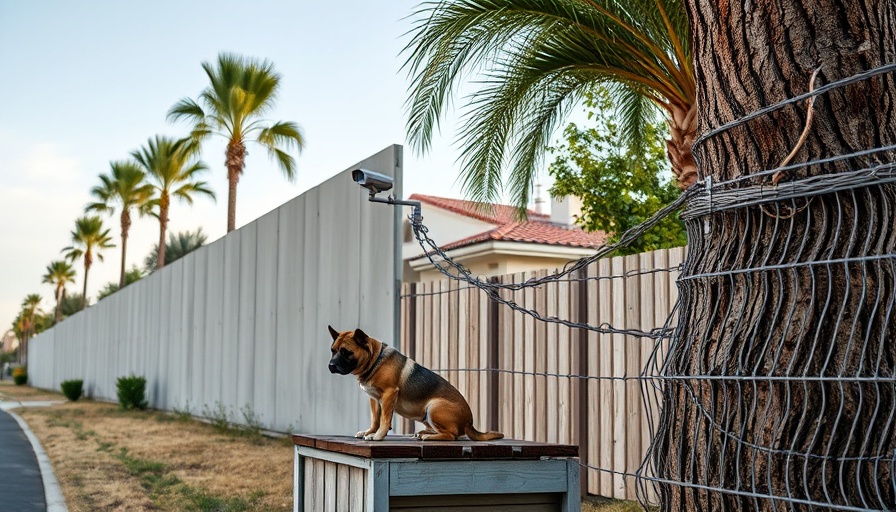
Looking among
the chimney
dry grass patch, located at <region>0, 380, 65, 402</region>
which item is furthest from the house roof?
dry grass patch, located at <region>0, 380, 65, 402</region>

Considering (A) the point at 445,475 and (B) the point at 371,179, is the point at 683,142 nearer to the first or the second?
(B) the point at 371,179

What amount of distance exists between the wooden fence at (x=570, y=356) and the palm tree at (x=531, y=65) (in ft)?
4.56

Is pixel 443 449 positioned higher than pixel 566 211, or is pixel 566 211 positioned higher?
pixel 566 211

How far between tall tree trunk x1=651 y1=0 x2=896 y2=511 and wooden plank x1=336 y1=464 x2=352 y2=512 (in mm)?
1339

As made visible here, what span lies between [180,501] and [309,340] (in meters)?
4.63

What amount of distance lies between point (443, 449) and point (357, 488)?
1.27 ft

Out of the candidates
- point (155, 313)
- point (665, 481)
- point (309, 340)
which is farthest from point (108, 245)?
point (665, 481)

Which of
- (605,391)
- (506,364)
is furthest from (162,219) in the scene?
(605,391)

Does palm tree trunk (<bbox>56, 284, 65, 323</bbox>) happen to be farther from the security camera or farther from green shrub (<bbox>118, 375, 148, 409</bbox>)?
the security camera

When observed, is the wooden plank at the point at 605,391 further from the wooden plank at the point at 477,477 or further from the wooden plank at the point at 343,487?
the wooden plank at the point at 343,487

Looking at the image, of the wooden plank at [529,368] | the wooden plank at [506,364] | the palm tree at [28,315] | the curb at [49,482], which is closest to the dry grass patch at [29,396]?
the curb at [49,482]

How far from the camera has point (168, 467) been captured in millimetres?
10344

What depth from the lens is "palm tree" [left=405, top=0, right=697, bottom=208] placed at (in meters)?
7.85

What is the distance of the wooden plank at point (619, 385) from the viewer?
6895 millimetres
